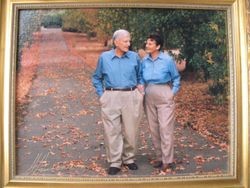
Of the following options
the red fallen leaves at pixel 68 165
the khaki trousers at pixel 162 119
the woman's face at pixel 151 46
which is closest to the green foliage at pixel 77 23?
the woman's face at pixel 151 46

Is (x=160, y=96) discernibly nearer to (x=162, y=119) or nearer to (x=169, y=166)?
(x=162, y=119)

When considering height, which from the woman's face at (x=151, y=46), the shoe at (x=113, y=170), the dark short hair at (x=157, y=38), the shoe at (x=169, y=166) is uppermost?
the dark short hair at (x=157, y=38)

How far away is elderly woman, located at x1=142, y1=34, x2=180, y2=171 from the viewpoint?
49.2 inches

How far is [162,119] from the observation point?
1.26 meters

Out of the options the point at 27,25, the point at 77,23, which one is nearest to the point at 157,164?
the point at 77,23

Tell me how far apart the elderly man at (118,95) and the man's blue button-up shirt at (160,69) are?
35mm

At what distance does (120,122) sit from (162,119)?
0.16 m

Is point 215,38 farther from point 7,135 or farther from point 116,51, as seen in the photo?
point 7,135

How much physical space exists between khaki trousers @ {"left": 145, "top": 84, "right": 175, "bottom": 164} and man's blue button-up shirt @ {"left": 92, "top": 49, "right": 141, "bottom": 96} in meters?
0.10

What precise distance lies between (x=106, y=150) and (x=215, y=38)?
596 millimetres

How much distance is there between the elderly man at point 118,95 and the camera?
1240 millimetres

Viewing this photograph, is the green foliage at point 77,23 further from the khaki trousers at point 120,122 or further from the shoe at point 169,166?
the shoe at point 169,166

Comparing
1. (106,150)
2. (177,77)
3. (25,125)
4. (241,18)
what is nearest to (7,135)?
(25,125)

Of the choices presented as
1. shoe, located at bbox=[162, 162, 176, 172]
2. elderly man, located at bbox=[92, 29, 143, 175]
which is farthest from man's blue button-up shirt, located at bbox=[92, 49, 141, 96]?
shoe, located at bbox=[162, 162, 176, 172]
